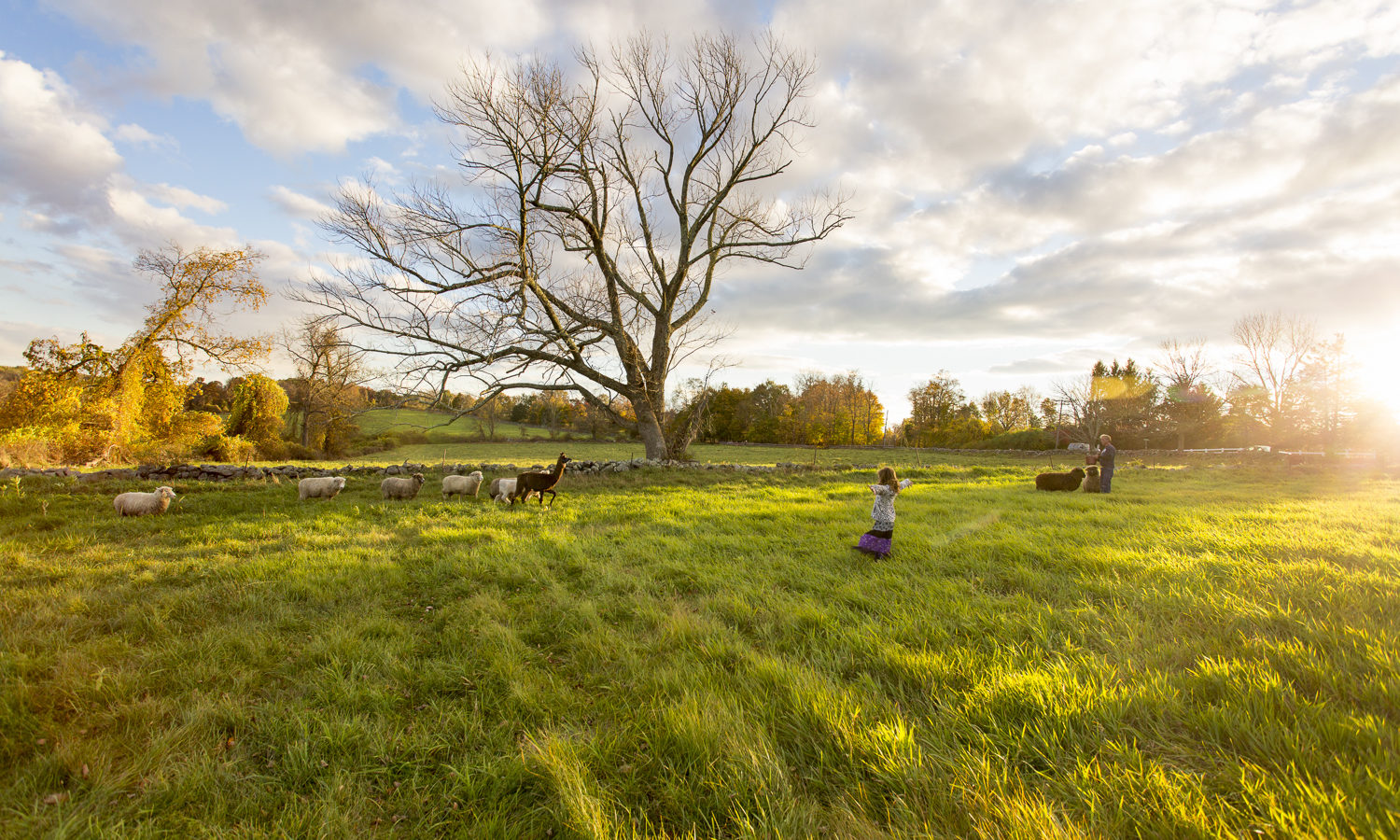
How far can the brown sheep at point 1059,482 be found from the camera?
12.3m

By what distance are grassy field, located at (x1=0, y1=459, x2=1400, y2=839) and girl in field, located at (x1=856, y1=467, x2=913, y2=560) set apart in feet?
0.86

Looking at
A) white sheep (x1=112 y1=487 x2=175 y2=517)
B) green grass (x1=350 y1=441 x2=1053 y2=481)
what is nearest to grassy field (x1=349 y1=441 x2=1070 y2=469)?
green grass (x1=350 y1=441 x2=1053 y2=481)

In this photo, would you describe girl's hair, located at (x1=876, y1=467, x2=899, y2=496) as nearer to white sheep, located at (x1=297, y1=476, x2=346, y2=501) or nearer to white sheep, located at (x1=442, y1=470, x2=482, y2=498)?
white sheep, located at (x1=442, y1=470, x2=482, y2=498)

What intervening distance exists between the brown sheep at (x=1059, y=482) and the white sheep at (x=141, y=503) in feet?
61.5

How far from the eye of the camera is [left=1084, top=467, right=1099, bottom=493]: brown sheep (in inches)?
462

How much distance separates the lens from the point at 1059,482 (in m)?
12.3

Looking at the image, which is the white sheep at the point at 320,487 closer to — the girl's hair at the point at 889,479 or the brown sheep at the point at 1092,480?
the girl's hair at the point at 889,479

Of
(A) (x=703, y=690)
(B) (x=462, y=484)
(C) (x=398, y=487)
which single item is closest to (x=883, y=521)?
(A) (x=703, y=690)

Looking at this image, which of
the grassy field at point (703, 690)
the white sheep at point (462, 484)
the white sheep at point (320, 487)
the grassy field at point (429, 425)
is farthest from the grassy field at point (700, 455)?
the grassy field at point (703, 690)

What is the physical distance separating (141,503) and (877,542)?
37.3 ft

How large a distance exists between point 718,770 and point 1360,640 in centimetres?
421

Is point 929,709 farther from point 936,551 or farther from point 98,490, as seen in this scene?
point 98,490

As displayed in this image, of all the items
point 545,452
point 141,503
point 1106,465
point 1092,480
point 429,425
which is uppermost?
point 429,425

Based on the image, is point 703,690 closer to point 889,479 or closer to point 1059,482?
point 889,479
